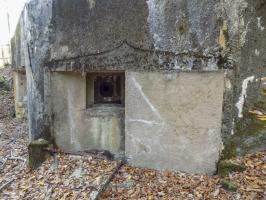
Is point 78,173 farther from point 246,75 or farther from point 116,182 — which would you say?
point 246,75

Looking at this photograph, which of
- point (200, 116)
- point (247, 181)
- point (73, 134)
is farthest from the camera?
point (73, 134)

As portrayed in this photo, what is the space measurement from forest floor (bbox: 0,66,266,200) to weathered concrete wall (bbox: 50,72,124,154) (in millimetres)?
231

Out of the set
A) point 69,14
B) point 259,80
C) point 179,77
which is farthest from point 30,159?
point 259,80

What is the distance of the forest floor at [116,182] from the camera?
3.33 meters

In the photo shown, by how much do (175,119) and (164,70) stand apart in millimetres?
672

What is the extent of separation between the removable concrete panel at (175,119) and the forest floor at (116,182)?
0.21 meters

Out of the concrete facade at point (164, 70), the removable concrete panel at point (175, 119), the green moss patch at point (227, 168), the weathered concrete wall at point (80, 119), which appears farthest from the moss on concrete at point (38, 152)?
the green moss patch at point (227, 168)

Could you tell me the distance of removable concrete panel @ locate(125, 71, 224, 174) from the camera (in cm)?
356

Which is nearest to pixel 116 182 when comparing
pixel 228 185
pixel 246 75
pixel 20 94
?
pixel 228 185

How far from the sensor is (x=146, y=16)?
144 inches

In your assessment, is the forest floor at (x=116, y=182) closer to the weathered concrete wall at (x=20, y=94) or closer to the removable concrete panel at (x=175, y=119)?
Result: the removable concrete panel at (x=175, y=119)

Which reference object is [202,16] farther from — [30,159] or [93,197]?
[30,159]

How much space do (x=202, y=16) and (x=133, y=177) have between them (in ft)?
7.58

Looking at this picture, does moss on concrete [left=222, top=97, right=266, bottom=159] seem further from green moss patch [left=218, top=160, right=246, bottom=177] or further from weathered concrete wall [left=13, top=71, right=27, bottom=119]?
weathered concrete wall [left=13, top=71, right=27, bottom=119]
